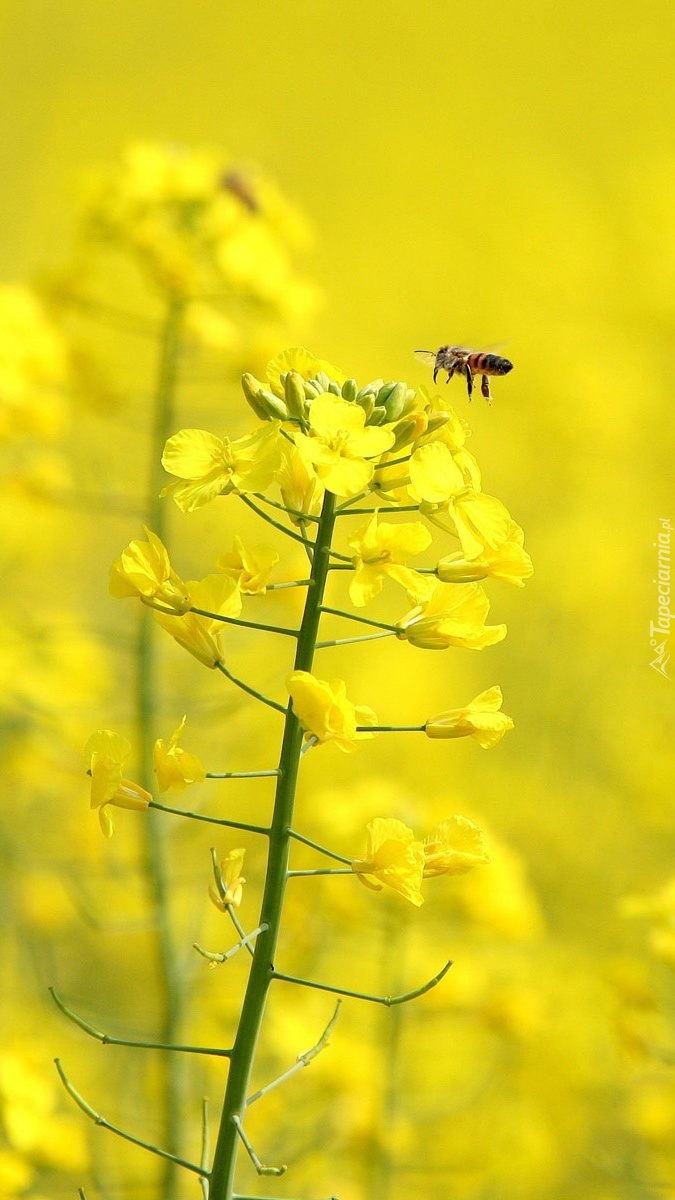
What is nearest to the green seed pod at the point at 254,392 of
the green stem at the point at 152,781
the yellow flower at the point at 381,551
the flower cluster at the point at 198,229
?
the yellow flower at the point at 381,551

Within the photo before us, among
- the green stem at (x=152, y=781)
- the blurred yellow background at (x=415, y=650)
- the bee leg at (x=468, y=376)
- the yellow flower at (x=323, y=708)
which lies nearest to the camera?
the yellow flower at (x=323, y=708)

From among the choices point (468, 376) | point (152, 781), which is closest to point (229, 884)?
point (468, 376)

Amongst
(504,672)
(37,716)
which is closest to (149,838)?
(37,716)

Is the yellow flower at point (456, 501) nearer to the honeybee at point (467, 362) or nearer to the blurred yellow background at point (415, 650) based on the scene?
the honeybee at point (467, 362)

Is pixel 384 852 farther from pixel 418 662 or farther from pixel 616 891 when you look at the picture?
pixel 418 662

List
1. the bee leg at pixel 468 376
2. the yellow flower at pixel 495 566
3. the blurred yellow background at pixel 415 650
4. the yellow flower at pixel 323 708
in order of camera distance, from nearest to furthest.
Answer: the yellow flower at pixel 323 708, the yellow flower at pixel 495 566, the bee leg at pixel 468 376, the blurred yellow background at pixel 415 650

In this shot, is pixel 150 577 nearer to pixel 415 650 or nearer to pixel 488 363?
pixel 488 363
